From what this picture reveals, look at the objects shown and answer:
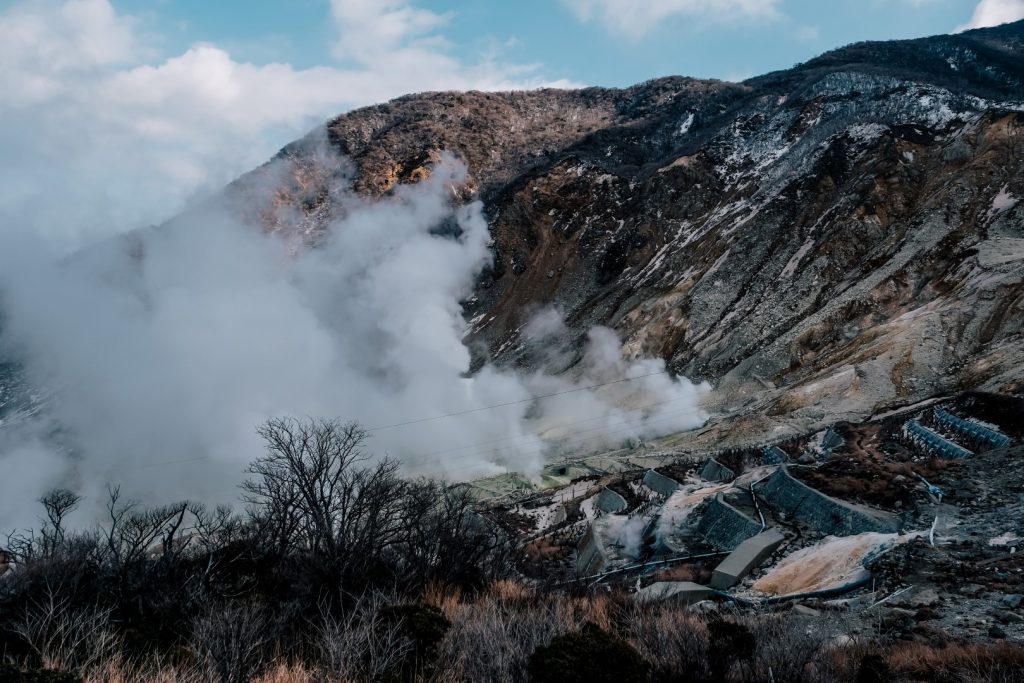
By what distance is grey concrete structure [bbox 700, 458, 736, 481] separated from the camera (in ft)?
71.6

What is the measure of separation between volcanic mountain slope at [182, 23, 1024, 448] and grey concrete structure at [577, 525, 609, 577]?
1349 centimetres

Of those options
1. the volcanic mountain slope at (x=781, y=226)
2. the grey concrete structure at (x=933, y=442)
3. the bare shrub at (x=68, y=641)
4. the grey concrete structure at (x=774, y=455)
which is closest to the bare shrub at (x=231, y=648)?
the bare shrub at (x=68, y=641)

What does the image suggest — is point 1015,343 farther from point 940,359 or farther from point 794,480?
point 794,480

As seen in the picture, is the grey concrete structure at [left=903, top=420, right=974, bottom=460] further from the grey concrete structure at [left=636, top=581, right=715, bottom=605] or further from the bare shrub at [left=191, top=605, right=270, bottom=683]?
the bare shrub at [left=191, top=605, right=270, bottom=683]

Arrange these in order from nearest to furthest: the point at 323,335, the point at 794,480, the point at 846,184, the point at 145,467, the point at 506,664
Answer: the point at 506,664
the point at 794,480
the point at 145,467
the point at 323,335
the point at 846,184

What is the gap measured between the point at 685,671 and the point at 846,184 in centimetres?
5340

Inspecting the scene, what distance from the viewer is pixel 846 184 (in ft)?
161

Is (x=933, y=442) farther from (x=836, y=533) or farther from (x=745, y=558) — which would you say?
(x=745, y=558)

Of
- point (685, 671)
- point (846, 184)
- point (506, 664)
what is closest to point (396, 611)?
point (506, 664)

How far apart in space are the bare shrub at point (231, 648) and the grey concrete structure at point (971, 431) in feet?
59.2

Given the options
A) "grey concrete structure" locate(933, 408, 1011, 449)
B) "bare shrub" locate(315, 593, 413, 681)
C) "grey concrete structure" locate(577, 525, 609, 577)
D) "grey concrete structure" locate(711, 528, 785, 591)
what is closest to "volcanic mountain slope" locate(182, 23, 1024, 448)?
"grey concrete structure" locate(933, 408, 1011, 449)

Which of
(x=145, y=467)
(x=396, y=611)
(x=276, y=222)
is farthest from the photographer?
(x=276, y=222)

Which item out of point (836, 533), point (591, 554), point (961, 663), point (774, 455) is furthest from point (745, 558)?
point (774, 455)

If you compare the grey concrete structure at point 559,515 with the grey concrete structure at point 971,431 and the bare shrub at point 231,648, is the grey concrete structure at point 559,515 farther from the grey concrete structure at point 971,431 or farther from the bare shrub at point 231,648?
the bare shrub at point 231,648
